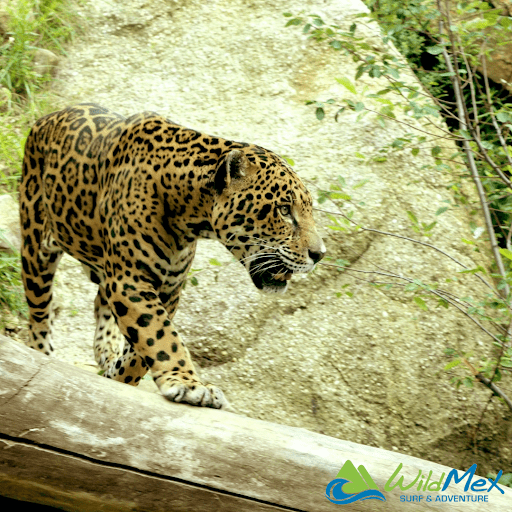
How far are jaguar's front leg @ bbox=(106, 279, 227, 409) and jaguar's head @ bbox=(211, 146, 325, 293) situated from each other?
0.56 metres

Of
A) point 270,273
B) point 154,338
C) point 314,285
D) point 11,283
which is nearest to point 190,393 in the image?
point 154,338

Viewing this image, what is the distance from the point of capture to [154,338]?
11.8ft

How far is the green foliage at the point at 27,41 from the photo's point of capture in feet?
26.6

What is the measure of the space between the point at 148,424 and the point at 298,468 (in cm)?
75

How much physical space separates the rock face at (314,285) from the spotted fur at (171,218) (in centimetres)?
162

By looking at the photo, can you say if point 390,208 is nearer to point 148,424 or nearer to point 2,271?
point 2,271

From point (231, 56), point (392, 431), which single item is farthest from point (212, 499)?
point (231, 56)

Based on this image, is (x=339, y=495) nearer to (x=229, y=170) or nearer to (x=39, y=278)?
(x=229, y=170)

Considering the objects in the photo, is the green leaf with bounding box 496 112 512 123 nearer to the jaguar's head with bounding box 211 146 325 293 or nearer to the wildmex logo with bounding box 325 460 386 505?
the jaguar's head with bounding box 211 146 325 293

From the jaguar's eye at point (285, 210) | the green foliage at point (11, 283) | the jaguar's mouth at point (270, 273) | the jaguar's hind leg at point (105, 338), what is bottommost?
the green foliage at point (11, 283)

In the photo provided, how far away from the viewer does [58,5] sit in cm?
896

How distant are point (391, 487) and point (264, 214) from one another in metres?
1.54

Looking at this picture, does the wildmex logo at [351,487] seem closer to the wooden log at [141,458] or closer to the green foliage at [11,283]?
the wooden log at [141,458]

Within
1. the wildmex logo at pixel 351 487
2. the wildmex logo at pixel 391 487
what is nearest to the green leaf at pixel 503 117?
the wildmex logo at pixel 391 487
